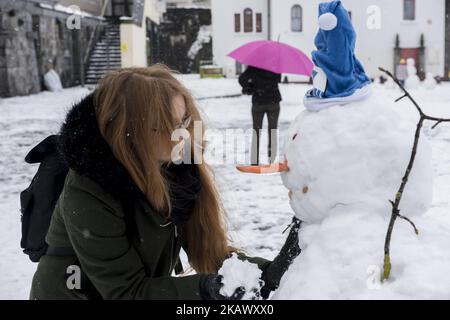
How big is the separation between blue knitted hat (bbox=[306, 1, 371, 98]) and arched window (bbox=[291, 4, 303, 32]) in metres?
29.9

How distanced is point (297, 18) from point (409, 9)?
6721 mm

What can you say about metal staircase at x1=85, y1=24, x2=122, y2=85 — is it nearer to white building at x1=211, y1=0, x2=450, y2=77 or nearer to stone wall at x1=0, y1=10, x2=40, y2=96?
stone wall at x1=0, y1=10, x2=40, y2=96

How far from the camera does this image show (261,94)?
6.99 m

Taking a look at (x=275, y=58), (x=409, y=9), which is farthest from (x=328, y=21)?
(x=409, y=9)

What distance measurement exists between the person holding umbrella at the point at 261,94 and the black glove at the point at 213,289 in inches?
201

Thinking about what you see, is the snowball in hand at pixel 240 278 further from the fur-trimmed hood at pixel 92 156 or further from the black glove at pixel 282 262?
the fur-trimmed hood at pixel 92 156

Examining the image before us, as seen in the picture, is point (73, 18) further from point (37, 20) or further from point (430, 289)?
point (430, 289)

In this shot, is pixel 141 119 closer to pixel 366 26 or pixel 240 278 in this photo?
pixel 240 278

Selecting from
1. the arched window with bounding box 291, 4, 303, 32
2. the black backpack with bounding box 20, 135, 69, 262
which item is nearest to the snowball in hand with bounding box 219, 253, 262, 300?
the black backpack with bounding box 20, 135, 69, 262

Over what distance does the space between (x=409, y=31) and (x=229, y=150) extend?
84.9ft

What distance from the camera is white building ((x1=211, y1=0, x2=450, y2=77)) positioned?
30250 mm

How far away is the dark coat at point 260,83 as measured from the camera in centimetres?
686

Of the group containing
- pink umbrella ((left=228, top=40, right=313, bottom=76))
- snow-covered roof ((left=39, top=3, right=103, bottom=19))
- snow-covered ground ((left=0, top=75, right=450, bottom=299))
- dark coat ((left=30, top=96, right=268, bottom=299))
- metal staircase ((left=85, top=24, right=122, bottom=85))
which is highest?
snow-covered roof ((left=39, top=3, right=103, bottom=19))

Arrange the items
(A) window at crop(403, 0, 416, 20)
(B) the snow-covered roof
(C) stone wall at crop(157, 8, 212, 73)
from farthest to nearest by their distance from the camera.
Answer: (C) stone wall at crop(157, 8, 212, 73)
(A) window at crop(403, 0, 416, 20)
(B) the snow-covered roof
